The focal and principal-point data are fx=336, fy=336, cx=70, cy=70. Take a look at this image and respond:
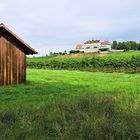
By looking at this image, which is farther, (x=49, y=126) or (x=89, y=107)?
(x=89, y=107)

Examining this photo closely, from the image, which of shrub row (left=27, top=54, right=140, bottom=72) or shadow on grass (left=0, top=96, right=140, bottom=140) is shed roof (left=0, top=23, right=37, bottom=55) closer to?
shadow on grass (left=0, top=96, right=140, bottom=140)

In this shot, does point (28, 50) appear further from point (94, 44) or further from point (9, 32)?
point (94, 44)

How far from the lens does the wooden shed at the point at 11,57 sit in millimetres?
25009

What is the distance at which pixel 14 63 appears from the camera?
25797mm

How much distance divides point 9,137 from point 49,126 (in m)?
1.32

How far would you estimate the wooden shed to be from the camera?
25009 millimetres

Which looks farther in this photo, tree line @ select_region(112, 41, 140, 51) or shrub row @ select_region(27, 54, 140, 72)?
tree line @ select_region(112, 41, 140, 51)

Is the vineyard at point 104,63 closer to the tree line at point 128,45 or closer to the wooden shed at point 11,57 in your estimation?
the wooden shed at point 11,57

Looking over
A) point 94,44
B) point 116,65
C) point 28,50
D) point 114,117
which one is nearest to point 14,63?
point 28,50

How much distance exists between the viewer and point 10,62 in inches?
1006

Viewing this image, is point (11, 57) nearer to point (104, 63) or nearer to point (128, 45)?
point (104, 63)

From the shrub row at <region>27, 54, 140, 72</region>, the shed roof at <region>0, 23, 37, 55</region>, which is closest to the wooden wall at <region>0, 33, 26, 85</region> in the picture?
the shed roof at <region>0, 23, 37, 55</region>

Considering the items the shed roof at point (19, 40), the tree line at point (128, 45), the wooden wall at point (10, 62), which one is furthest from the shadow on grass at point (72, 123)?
the tree line at point (128, 45)

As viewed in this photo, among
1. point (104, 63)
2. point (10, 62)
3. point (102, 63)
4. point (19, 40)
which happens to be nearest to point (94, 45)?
point (102, 63)
